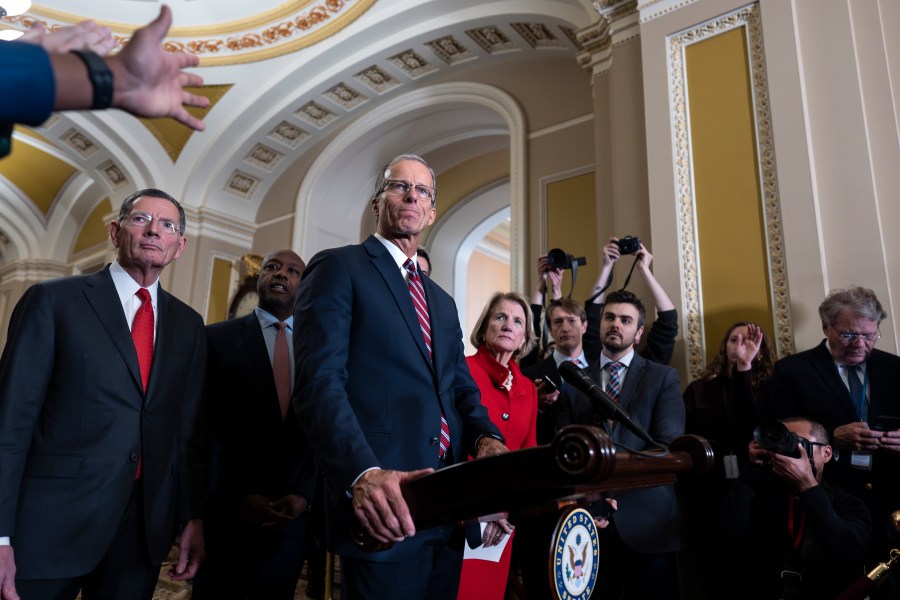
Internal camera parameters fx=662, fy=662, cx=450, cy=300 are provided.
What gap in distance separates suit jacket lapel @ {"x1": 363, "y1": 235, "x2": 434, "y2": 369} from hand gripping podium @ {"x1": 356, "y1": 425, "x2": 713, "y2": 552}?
0.44 metres

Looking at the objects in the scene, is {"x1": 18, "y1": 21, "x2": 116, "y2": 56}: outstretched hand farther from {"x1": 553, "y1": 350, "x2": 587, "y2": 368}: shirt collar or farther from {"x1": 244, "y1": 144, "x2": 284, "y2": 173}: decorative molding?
{"x1": 244, "y1": 144, "x2": 284, "y2": 173}: decorative molding

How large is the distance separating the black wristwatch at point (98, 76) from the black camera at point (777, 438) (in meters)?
1.95

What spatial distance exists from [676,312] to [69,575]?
266cm

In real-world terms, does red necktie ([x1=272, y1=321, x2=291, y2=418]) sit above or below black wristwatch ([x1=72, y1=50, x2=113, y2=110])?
below

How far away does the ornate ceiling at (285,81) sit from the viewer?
20.0ft

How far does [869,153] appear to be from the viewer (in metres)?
3.02

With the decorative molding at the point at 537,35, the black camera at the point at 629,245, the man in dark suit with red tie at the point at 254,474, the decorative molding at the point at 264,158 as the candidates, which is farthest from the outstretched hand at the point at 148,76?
the decorative molding at the point at 264,158

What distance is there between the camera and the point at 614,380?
261cm

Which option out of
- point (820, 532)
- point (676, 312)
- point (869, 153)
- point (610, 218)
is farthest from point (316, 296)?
point (610, 218)

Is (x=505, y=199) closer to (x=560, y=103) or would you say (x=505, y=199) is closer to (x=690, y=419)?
(x=560, y=103)

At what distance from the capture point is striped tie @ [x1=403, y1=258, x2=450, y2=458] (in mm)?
1478

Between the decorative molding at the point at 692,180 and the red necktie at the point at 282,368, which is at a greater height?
the decorative molding at the point at 692,180

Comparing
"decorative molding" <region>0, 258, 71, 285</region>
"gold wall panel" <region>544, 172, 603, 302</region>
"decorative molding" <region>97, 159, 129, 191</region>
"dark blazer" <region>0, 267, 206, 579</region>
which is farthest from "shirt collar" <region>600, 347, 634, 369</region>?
"decorative molding" <region>0, 258, 71, 285</region>

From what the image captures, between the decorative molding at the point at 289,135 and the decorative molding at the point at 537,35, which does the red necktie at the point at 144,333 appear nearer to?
the decorative molding at the point at 537,35
